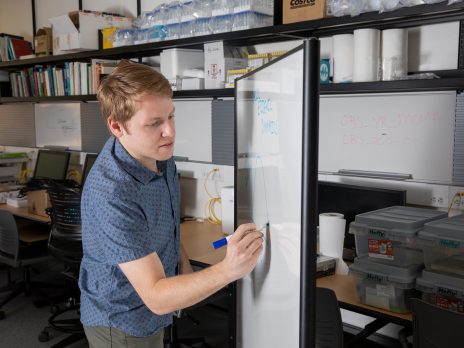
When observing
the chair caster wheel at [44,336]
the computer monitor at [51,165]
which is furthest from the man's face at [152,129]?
the computer monitor at [51,165]

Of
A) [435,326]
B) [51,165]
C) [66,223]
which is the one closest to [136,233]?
[435,326]

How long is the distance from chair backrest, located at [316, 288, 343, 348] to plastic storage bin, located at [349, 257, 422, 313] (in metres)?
0.21

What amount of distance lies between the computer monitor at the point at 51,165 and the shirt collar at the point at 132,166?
3014mm

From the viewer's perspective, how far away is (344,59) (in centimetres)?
235

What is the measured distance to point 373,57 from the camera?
223cm

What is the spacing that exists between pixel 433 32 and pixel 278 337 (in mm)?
1857

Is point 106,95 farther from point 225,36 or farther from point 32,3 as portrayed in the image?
point 32,3

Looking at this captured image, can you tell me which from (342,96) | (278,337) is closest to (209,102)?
(342,96)

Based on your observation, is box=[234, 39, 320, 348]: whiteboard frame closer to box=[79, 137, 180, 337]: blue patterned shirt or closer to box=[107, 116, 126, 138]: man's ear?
box=[79, 137, 180, 337]: blue patterned shirt

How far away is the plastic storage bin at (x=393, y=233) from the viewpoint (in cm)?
181

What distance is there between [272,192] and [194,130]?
7.66 ft

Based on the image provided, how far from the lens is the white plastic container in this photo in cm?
306

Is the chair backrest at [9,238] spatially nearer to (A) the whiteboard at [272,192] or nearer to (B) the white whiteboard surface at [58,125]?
(B) the white whiteboard surface at [58,125]

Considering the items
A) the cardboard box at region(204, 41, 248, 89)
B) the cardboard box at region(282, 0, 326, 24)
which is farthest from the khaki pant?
the cardboard box at region(204, 41, 248, 89)
